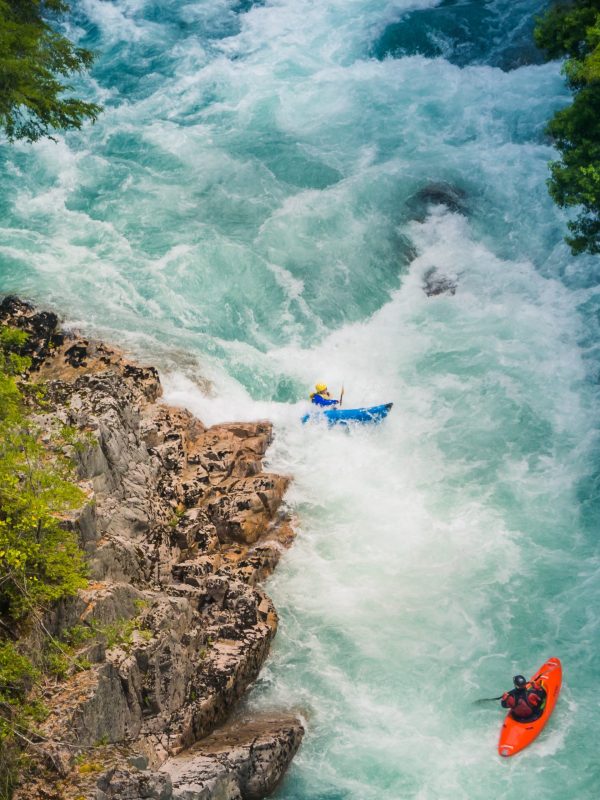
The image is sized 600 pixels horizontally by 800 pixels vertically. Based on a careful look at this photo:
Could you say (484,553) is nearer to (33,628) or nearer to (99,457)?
(99,457)

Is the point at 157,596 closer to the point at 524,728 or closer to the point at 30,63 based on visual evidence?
the point at 524,728

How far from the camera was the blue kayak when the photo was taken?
58.1ft

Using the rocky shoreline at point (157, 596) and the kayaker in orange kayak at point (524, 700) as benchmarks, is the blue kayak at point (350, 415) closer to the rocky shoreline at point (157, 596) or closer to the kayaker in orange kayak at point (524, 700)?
the rocky shoreline at point (157, 596)

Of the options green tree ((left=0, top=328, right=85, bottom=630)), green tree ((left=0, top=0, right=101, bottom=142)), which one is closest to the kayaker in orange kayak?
green tree ((left=0, top=328, right=85, bottom=630))

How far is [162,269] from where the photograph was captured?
68.9ft

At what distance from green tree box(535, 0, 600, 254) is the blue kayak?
5212 millimetres

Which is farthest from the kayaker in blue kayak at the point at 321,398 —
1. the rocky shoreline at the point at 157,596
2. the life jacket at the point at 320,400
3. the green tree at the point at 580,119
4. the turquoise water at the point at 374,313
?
the green tree at the point at 580,119

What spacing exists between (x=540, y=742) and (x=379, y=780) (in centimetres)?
250

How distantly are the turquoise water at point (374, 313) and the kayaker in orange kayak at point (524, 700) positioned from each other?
430mm

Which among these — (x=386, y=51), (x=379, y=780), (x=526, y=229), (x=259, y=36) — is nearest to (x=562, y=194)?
(x=526, y=229)

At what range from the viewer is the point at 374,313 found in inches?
816

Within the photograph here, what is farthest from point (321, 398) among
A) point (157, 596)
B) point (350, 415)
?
point (157, 596)

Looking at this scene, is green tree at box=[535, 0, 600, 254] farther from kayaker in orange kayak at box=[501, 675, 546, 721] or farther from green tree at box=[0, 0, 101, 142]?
green tree at box=[0, 0, 101, 142]

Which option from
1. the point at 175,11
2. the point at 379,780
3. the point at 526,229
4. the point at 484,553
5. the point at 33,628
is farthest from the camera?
the point at 175,11
